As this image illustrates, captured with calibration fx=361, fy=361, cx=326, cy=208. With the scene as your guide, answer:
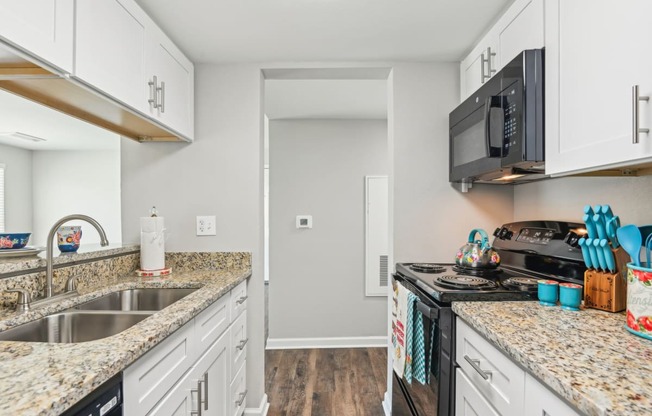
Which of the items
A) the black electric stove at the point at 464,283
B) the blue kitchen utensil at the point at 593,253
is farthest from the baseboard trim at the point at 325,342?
the blue kitchen utensil at the point at 593,253

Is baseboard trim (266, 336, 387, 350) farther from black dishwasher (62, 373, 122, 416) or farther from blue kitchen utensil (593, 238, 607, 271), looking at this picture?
black dishwasher (62, 373, 122, 416)

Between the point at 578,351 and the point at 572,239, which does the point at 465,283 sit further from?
the point at 578,351

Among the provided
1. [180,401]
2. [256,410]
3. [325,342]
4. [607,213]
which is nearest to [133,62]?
[180,401]

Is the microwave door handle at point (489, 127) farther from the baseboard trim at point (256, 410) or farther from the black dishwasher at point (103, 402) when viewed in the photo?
the baseboard trim at point (256, 410)

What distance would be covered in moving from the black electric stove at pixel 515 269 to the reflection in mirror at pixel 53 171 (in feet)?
8.66

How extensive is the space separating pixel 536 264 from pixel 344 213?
2036mm

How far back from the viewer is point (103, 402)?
2.56 feet

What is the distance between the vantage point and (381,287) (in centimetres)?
354

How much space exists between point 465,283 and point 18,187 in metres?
4.62

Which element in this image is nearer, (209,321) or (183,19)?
(209,321)

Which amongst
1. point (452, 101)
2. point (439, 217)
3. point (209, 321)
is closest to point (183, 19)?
point (209, 321)

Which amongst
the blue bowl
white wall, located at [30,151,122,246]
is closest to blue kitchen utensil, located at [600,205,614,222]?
the blue bowl

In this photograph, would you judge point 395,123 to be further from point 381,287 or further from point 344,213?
point 381,287

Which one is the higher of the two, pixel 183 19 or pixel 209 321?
pixel 183 19
